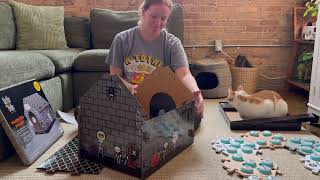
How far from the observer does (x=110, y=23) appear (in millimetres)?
2631

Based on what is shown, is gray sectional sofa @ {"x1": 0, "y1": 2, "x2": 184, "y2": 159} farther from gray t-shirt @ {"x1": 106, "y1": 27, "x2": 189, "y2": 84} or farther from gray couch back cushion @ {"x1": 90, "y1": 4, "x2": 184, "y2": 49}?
gray t-shirt @ {"x1": 106, "y1": 27, "x2": 189, "y2": 84}

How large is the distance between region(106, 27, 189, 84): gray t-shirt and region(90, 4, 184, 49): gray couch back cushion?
1018 mm

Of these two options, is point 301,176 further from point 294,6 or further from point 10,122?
point 294,6

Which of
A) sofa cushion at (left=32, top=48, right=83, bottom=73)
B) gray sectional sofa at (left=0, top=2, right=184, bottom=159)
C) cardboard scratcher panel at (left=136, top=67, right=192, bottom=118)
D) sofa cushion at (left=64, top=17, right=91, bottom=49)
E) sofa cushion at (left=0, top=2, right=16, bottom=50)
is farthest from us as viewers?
sofa cushion at (left=64, top=17, right=91, bottom=49)

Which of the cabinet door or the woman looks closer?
the woman

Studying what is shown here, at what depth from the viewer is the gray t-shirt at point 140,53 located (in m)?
1.60

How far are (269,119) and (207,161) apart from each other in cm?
55

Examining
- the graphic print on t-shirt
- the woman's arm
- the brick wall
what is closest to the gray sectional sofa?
the brick wall

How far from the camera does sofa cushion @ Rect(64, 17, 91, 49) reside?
8.91ft

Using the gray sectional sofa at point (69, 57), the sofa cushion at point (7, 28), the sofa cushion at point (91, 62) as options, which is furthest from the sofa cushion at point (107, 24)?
the sofa cushion at point (7, 28)

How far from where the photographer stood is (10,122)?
1.23m

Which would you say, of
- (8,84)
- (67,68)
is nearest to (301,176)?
(8,84)

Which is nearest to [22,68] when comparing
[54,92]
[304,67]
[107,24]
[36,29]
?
[54,92]

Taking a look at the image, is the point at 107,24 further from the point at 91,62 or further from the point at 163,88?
the point at 163,88
